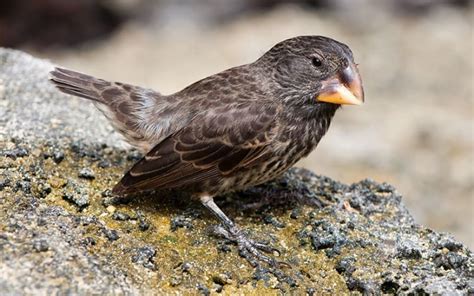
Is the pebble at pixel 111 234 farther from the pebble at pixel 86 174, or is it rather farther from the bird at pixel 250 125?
the pebble at pixel 86 174

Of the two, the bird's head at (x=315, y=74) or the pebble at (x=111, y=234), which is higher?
the bird's head at (x=315, y=74)

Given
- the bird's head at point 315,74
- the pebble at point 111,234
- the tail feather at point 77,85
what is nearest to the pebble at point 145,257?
the pebble at point 111,234

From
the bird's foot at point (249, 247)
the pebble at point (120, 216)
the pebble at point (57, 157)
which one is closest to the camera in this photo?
the bird's foot at point (249, 247)

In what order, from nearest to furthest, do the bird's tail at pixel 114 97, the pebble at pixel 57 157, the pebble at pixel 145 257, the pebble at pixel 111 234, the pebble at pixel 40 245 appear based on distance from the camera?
the pebble at pixel 40 245, the pebble at pixel 145 257, the pebble at pixel 111 234, the pebble at pixel 57 157, the bird's tail at pixel 114 97

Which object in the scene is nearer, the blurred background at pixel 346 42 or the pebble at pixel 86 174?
the pebble at pixel 86 174

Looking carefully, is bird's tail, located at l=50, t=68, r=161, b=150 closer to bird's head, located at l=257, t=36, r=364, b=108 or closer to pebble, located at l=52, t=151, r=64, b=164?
pebble, located at l=52, t=151, r=64, b=164

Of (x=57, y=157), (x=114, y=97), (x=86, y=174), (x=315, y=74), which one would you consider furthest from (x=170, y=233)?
(x=315, y=74)

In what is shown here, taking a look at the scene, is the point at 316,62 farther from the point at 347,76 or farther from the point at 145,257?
the point at 145,257
